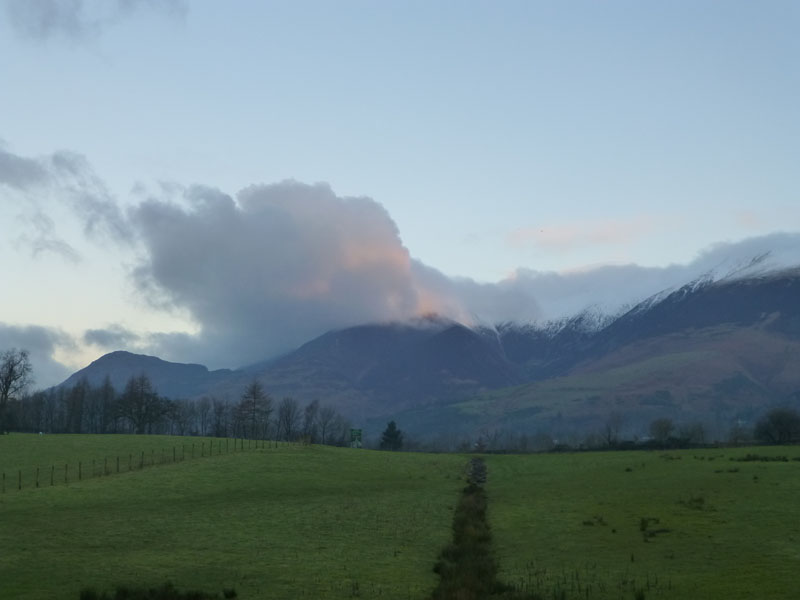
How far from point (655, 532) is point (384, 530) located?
767 inches

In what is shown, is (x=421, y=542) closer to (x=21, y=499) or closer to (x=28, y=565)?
(x=28, y=565)

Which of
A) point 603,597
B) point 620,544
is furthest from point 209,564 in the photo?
point 620,544

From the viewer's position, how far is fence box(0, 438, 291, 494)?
79625mm

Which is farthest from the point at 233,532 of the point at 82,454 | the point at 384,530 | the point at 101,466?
the point at 82,454

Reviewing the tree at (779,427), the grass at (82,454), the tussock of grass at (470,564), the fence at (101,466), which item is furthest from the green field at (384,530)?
the tree at (779,427)

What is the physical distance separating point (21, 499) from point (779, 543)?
61041 mm

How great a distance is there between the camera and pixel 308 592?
37094 mm

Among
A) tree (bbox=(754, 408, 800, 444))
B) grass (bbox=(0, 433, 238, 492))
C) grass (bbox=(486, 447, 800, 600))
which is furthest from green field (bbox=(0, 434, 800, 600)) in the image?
tree (bbox=(754, 408, 800, 444))

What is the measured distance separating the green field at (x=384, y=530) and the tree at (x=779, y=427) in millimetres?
69645

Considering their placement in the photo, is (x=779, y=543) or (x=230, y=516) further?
(x=230, y=516)

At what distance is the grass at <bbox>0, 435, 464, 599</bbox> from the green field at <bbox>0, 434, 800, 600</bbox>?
187 millimetres

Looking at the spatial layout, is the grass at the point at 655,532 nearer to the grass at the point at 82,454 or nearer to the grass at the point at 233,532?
the grass at the point at 233,532

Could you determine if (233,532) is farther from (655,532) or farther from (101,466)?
(101,466)

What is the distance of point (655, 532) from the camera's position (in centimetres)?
5091
